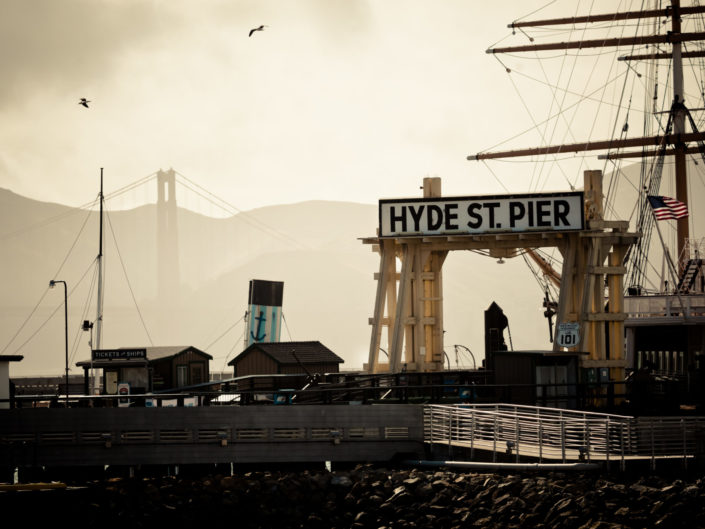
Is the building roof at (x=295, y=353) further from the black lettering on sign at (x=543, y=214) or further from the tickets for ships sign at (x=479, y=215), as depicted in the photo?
the black lettering on sign at (x=543, y=214)

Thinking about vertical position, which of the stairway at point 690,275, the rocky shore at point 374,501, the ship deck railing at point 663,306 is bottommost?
the rocky shore at point 374,501

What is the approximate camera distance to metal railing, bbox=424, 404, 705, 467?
3008 centimetres

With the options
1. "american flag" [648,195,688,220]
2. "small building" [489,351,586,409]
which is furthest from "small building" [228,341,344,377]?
"small building" [489,351,586,409]

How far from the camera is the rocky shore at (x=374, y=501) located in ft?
91.5

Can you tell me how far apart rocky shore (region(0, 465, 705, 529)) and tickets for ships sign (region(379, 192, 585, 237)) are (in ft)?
38.7

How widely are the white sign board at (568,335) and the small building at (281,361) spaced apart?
1898cm

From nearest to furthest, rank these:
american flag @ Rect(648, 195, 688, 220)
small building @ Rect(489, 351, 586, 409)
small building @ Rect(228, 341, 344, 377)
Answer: small building @ Rect(489, 351, 586, 409) → american flag @ Rect(648, 195, 688, 220) → small building @ Rect(228, 341, 344, 377)

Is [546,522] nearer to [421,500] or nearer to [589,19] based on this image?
[421,500]

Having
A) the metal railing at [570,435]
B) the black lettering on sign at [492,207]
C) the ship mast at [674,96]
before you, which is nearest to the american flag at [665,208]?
the black lettering on sign at [492,207]

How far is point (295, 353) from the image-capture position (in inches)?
2395

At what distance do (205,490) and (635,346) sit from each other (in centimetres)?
2931

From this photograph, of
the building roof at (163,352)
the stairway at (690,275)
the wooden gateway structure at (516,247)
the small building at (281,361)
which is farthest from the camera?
the building roof at (163,352)

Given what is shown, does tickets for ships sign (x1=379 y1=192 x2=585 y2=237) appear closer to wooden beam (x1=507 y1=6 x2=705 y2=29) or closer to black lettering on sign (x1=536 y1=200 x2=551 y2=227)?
black lettering on sign (x1=536 y1=200 x2=551 y2=227)

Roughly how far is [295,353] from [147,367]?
7544 mm
